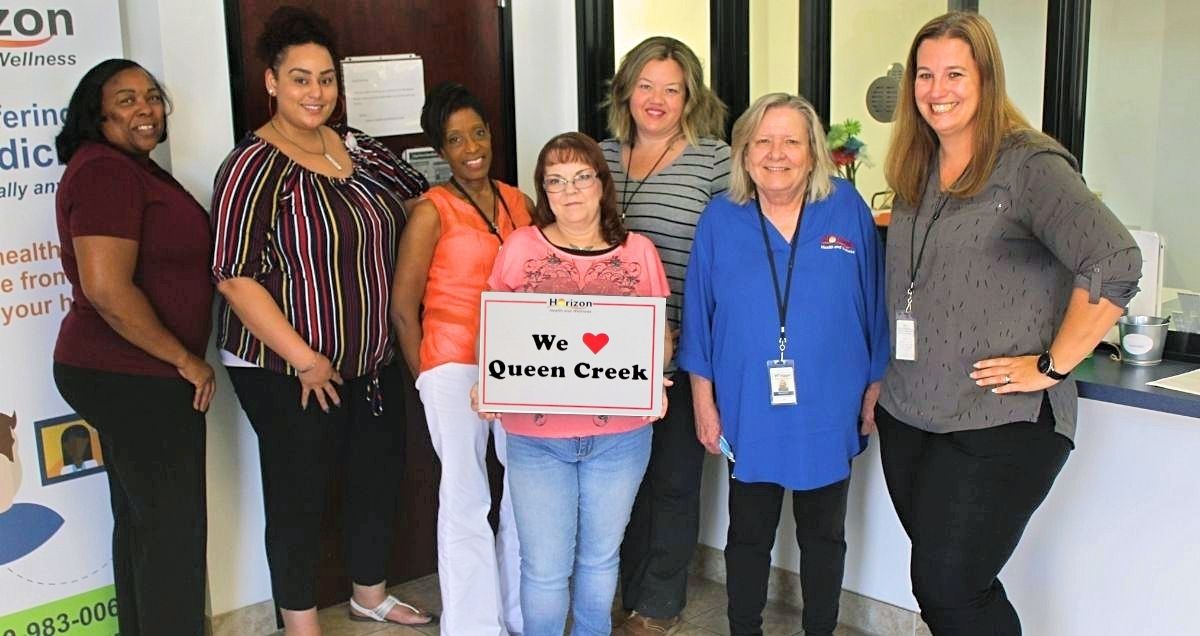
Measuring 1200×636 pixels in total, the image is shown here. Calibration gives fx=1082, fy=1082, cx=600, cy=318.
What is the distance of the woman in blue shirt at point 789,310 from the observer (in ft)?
7.70

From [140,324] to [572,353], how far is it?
974 millimetres

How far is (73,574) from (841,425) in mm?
1968

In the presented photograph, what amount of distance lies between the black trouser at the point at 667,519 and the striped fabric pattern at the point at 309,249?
0.76 m

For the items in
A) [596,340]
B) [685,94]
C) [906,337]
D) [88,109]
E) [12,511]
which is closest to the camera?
[906,337]

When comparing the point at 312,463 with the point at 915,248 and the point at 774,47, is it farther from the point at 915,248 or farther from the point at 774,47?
the point at 774,47

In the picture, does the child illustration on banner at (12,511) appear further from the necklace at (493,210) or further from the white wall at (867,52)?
the white wall at (867,52)

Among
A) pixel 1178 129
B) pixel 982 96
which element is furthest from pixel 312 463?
pixel 1178 129

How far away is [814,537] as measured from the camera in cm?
253

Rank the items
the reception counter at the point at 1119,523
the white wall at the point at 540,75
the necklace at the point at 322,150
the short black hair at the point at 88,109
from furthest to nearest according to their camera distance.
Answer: the white wall at the point at 540,75 → the necklace at the point at 322,150 → the short black hair at the point at 88,109 → the reception counter at the point at 1119,523

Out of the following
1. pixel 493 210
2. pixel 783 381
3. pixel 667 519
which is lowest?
pixel 667 519

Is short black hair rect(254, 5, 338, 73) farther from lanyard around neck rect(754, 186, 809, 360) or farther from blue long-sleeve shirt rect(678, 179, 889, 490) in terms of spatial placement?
lanyard around neck rect(754, 186, 809, 360)

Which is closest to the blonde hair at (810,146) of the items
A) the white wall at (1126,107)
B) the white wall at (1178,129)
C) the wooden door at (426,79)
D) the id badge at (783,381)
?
the id badge at (783,381)

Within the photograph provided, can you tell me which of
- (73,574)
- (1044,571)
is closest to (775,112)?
(1044,571)

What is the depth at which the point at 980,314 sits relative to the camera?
1.99 metres
